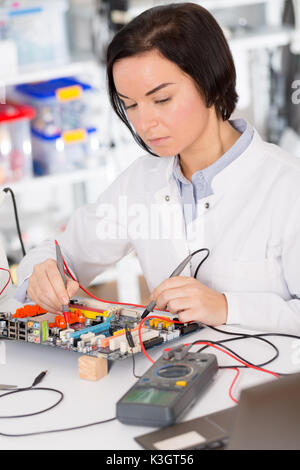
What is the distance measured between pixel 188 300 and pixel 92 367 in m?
0.23

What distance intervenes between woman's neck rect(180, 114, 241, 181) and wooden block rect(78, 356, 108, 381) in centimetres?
61

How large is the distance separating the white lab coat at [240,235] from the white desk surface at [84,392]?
10 cm

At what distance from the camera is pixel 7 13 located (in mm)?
2680

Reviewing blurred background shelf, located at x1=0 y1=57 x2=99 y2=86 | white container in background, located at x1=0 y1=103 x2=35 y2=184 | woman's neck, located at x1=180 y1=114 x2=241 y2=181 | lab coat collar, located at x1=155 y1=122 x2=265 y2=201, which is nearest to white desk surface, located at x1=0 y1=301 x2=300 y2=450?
lab coat collar, located at x1=155 y1=122 x2=265 y2=201

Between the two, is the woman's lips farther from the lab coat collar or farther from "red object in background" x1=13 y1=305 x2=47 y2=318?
"red object in background" x1=13 y1=305 x2=47 y2=318

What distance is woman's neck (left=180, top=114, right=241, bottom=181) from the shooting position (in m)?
1.38

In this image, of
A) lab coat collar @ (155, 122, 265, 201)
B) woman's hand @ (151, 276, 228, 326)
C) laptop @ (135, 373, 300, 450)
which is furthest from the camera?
lab coat collar @ (155, 122, 265, 201)

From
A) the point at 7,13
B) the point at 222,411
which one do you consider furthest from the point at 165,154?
the point at 7,13

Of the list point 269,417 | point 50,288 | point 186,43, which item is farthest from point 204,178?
point 269,417

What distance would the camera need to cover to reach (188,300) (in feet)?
3.57

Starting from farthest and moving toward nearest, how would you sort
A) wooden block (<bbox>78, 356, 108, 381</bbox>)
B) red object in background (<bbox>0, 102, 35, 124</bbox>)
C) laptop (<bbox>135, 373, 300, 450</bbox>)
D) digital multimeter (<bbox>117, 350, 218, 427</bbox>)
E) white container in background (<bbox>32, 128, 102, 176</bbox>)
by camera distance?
white container in background (<bbox>32, 128, 102, 176</bbox>) < red object in background (<bbox>0, 102, 35, 124</bbox>) < wooden block (<bbox>78, 356, 108, 381</bbox>) < digital multimeter (<bbox>117, 350, 218, 427</bbox>) < laptop (<bbox>135, 373, 300, 450</bbox>)

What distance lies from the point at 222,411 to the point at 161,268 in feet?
2.20

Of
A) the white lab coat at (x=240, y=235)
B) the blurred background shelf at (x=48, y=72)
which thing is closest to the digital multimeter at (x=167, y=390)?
the white lab coat at (x=240, y=235)

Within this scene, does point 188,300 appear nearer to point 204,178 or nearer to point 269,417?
point 204,178
